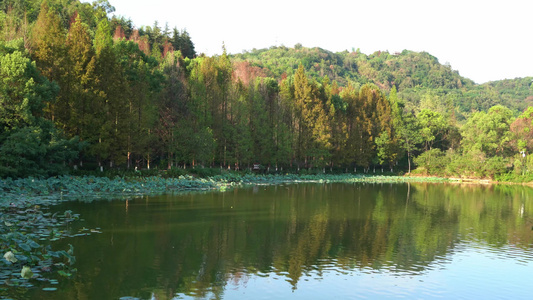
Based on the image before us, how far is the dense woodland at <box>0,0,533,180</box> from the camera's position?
30531 mm

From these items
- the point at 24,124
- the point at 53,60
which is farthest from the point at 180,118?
the point at 24,124

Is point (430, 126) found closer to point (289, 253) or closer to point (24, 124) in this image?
point (24, 124)

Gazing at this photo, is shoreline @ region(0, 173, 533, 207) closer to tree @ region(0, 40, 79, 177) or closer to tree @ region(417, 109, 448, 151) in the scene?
tree @ region(0, 40, 79, 177)

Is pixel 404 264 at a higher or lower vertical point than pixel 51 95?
lower

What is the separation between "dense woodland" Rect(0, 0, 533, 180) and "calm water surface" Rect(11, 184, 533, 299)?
10523mm

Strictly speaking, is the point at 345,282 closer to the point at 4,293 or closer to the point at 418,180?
the point at 4,293

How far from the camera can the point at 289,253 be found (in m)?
15.7

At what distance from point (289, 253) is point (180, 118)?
33.4 metres

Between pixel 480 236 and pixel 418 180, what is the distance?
4544cm

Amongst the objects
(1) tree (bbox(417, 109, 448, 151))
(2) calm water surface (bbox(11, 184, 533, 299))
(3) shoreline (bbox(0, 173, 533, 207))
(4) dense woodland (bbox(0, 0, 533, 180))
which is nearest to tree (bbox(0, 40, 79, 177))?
(4) dense woodland (bbox(0, 0, 533, 180))

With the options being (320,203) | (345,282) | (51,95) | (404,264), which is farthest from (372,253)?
(51,95)

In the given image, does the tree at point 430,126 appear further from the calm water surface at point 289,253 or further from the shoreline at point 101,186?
the calm water surface at point 289,253

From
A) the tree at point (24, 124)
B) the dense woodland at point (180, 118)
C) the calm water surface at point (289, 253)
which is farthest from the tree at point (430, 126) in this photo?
the tree at point (24, 124)

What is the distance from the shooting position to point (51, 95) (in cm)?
3180
